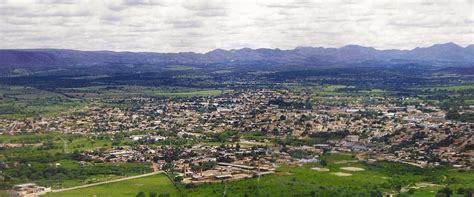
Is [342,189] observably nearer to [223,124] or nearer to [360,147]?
[360,147]

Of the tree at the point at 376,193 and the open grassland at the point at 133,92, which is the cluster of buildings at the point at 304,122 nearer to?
the tree at the point at 376,193

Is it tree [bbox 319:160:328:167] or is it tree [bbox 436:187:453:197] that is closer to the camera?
tree [bbox 436:187:453:197]

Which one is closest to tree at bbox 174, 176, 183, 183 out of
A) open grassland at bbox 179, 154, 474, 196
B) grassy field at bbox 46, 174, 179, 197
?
grassy field at bbox 46, 174, 179, 197

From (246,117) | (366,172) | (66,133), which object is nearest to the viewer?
(366,172)

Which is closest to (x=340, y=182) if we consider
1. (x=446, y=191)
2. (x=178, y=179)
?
(x=446, y=191)

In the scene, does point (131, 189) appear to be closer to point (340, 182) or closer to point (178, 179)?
point (178, 179)

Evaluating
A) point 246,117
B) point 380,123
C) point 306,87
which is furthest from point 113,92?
point 380,123

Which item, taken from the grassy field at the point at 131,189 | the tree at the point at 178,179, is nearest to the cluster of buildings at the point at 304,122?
the grassy field at the point at 131,189

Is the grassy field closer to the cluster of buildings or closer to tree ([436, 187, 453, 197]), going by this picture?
the cluster of buildings
